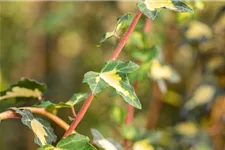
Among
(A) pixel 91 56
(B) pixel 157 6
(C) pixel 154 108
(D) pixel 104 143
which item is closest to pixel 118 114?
(D) pixel 104 143

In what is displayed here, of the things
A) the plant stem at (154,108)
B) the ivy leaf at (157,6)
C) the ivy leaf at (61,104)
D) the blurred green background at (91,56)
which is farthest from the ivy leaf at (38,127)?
the plant stem at (154,108)

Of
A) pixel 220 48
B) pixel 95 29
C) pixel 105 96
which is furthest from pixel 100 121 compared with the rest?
pixel 220 48

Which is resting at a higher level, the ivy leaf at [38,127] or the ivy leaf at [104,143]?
the ivy leaf at [38,127]

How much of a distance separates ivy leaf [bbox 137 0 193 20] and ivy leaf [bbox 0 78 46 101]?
0.20m

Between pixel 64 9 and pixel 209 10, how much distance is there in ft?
1.47

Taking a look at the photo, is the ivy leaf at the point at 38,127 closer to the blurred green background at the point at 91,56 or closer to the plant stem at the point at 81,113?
the plant stem at the point at 81,113

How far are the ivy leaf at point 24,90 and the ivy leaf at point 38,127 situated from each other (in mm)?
84

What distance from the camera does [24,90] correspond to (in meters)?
0.71

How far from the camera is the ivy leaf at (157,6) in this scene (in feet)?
1.90

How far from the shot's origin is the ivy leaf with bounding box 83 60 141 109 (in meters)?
0.58

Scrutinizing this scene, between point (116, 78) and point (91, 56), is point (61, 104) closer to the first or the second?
point (116, 78)

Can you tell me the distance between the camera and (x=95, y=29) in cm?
179

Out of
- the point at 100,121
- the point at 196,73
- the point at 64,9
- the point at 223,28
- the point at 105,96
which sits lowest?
the point at 223,28

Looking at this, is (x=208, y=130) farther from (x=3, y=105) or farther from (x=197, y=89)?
(x=3, y=105)
